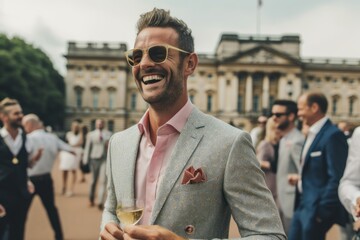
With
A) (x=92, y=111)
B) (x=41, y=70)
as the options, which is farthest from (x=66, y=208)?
(x=92, y=111)

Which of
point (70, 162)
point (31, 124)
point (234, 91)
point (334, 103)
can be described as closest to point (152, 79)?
point (31, 124)

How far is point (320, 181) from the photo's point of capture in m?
3.97

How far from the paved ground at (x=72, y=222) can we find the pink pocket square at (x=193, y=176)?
5171 mm

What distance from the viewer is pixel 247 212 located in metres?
1.67

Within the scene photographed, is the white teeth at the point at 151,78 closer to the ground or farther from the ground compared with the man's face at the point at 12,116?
farther from the ground

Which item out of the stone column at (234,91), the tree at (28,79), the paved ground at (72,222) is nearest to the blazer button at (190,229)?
the paved ground at (72,222)

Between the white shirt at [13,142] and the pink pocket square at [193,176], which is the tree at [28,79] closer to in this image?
the white shirt at [13,142]

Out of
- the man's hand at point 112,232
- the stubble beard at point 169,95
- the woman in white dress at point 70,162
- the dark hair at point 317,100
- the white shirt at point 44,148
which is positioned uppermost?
the stubble beard at point 169,95

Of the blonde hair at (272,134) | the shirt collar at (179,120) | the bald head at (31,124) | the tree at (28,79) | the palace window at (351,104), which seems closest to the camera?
the shirt collar at (179,120)

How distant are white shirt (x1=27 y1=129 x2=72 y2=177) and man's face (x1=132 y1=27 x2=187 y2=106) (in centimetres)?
528

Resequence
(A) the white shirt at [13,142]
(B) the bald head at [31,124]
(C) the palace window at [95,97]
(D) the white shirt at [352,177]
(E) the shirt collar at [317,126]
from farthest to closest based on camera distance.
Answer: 1. (C) the palace window at [95,97]
2. (B) the bald head at [31,124]
3. (A) the white shirt at [13,142]
4. (E) the shirt collar at [317,126]
5. (D) the white shirt at [352,177]

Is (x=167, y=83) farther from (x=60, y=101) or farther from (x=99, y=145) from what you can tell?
(x=60, y=101)

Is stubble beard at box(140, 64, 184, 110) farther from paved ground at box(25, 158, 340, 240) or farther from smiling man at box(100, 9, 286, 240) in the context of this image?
paved ground at box(25, 158, 340, 240)

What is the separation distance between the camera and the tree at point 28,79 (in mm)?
36438
